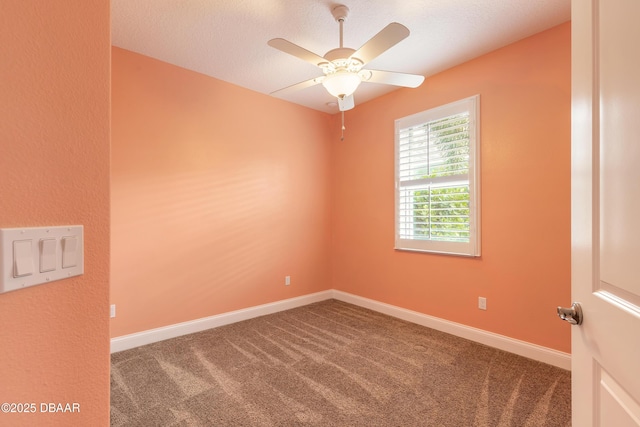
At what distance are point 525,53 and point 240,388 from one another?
3466 mm

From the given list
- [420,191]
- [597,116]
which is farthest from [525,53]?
[597,116]

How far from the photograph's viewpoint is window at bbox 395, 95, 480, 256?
2.81 meters

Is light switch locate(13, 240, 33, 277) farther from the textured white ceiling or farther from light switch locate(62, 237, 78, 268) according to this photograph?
the textured white ceiling

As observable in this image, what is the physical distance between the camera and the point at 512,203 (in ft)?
8.45

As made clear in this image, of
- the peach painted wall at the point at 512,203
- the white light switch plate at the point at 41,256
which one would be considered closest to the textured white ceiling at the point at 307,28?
the peach painted wall at the point at 512,203

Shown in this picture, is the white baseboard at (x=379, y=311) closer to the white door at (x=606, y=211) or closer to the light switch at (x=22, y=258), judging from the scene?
the white door at (x=606, y=211)

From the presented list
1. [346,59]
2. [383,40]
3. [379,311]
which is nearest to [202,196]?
[346,59]

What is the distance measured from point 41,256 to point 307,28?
237 centimetres

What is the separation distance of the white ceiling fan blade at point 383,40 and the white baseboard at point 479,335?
8.45 ft

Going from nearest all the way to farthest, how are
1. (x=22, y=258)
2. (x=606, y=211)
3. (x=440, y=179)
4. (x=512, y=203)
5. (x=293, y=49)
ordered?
(x=22, y=258) < (x=606, y=211) < (x=293, y=49) < (x=512, y=203) < (x=440, y=179)

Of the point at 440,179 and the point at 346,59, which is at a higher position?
the point at 346,59

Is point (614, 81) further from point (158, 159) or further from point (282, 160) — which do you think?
point (282, 160)

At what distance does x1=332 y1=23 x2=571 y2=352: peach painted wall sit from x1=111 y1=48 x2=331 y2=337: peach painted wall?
127cm

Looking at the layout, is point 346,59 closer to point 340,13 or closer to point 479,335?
point 340,13
